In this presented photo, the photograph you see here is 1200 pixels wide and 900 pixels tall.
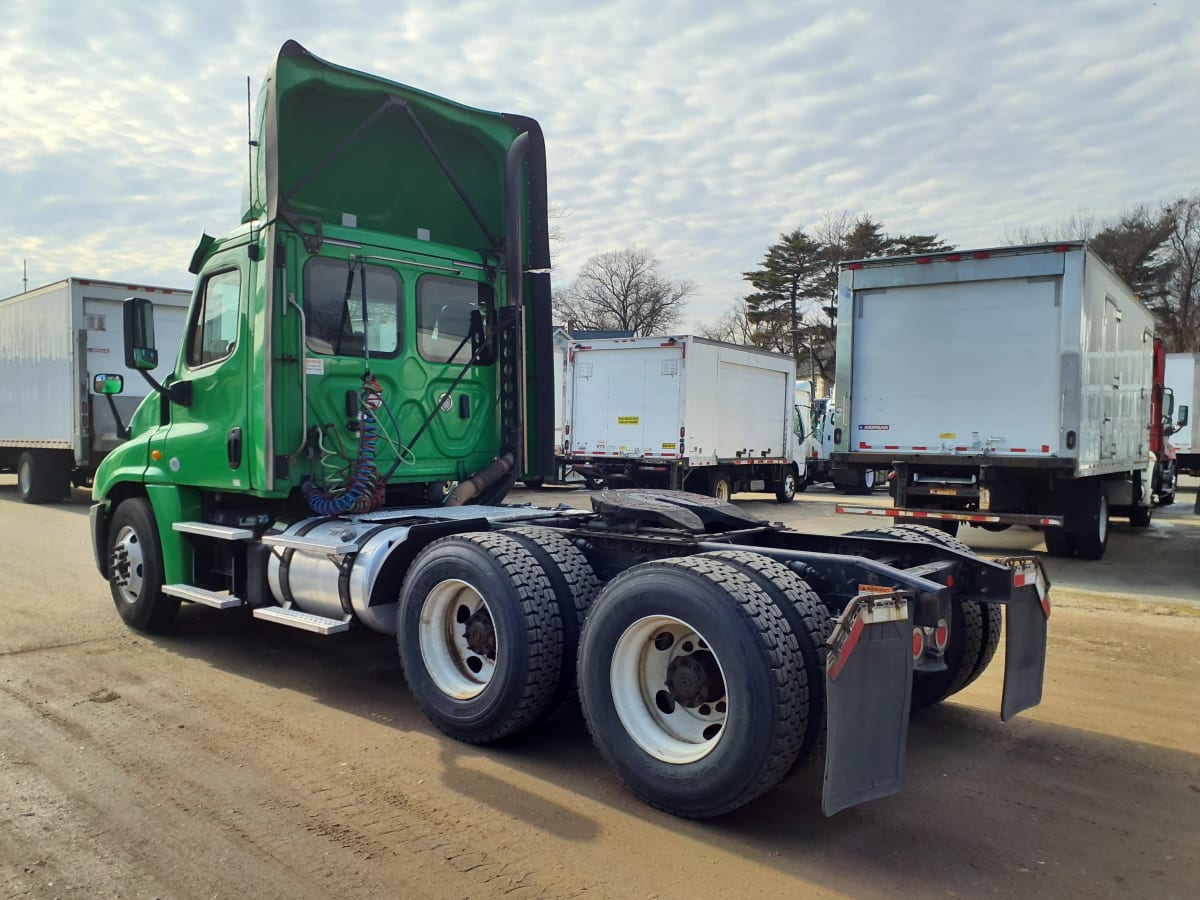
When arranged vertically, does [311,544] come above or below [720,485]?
above

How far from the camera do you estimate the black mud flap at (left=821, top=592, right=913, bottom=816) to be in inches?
130

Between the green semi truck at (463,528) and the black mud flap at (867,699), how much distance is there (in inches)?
0.4

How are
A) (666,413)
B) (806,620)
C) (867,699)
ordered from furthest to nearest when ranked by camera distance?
1. (666,413)
2. (806,620)
3. (867,699)

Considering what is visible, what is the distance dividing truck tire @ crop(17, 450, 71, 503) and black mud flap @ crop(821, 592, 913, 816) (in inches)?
719

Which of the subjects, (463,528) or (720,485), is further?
(720,485)

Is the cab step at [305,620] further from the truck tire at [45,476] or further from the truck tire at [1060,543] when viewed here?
the truck tire at [45,476]

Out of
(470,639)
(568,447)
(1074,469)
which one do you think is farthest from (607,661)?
(568,447)

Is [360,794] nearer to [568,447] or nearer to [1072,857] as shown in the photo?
[1072,857]

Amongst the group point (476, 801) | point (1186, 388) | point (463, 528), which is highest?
point (1186, 388)

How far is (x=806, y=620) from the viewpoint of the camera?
3592 mm

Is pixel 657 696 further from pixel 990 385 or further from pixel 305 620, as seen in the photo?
pixel 990 385

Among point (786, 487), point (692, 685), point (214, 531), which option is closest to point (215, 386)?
point (214, 531)

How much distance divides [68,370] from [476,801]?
15399 millimetres

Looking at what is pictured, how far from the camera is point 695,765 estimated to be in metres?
3.64
